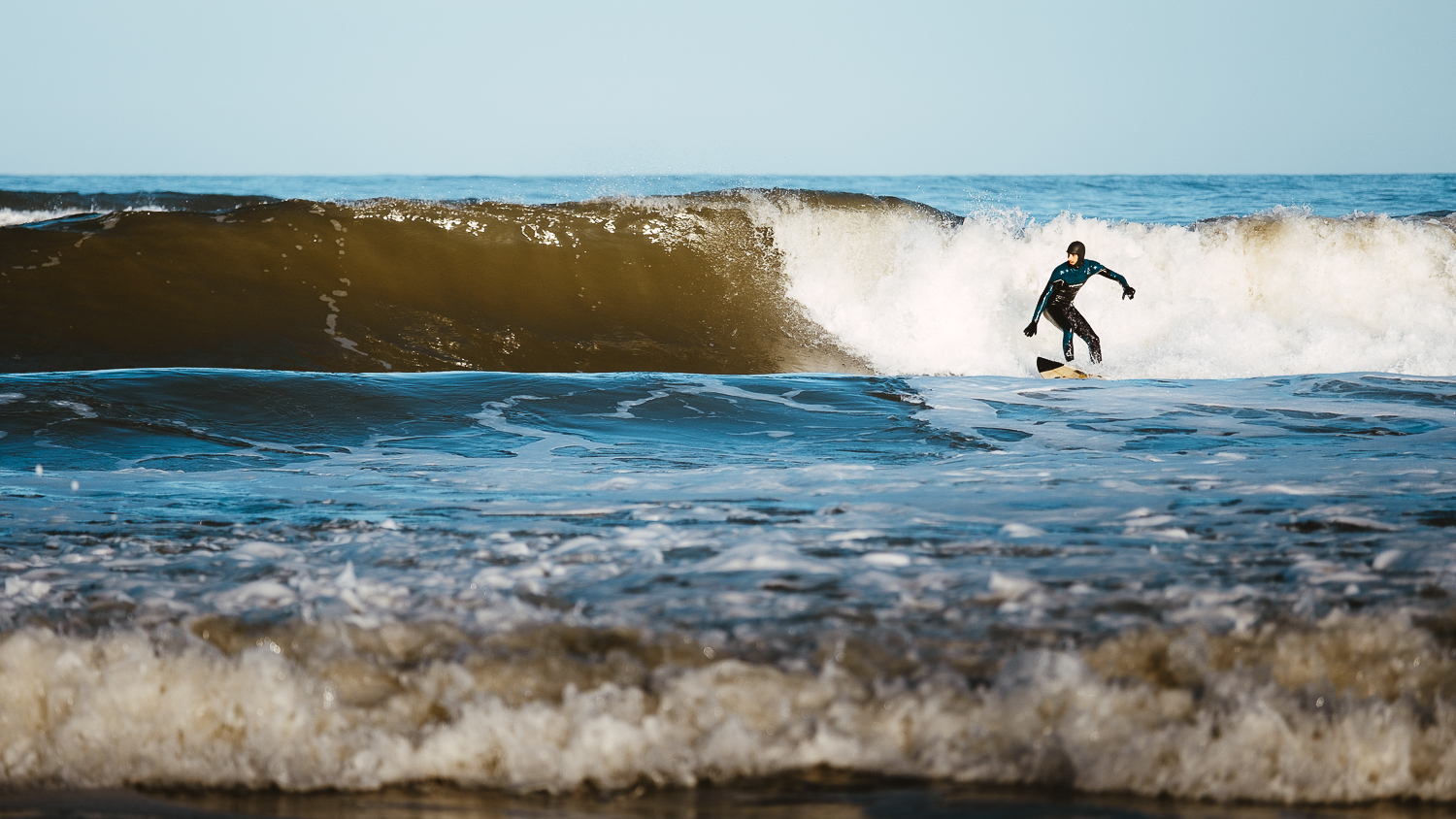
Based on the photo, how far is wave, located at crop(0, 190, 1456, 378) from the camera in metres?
11.0

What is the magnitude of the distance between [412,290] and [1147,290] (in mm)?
9704

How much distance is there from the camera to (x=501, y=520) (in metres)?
3.58

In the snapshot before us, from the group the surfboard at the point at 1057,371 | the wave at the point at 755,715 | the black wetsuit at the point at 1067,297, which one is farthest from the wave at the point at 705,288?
the wave at the point at 755,715

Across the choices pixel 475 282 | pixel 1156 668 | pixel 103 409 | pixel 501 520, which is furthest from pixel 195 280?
pixel 1156 668

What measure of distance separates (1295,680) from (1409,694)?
0.21 metres

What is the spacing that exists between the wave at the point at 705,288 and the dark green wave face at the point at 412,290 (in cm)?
3

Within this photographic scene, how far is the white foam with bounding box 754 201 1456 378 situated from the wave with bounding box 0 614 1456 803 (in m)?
10.2

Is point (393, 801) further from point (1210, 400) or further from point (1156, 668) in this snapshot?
point (1210, 400)

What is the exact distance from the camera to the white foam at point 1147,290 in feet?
42.0

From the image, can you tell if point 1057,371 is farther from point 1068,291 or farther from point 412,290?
point 412,290

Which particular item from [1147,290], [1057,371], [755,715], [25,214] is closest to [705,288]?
[1057,371]

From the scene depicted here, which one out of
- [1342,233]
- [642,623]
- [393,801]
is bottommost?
[393,801]

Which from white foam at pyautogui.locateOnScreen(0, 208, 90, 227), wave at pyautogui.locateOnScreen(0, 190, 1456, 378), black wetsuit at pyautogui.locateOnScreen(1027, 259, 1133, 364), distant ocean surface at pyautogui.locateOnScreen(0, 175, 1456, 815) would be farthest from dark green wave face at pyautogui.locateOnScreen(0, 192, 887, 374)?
white foam at pyautogui.locateOnScreen(0, 208, 90, 227)

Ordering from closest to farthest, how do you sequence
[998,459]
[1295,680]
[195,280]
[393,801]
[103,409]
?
1. [393,801]
2. [1295,680]
3. [998,459]
4. [103,409]
5. [195,280]
